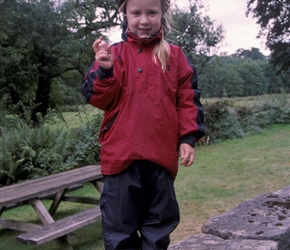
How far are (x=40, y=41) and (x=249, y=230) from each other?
10344mm

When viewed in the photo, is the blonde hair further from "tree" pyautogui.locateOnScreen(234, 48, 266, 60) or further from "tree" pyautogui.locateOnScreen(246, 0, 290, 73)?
"tree" pyautogui.locateOnScreen(234, 48, 266, 60)

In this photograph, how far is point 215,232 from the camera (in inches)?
114

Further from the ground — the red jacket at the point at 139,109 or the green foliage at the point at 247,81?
the red jacket at the point at 139,109

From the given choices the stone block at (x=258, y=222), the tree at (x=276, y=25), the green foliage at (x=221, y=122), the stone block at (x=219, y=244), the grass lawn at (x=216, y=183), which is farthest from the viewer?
the tree at (x=276, y=25)

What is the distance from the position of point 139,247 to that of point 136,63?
0.91m

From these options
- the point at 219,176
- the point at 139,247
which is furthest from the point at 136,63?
the point at 219,176

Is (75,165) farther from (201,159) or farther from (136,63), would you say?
(136,63)

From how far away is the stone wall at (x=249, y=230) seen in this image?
2623 millimetres

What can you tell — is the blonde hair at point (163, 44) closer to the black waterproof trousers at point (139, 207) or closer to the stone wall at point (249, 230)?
the black waterproof trousers at point (139, 207)

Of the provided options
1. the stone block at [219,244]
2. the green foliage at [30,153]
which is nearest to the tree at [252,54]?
the green foliage at [30,153]

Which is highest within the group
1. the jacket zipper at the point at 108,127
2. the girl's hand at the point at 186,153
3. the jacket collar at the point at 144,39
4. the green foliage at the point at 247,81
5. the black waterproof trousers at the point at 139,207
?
the jacket collar at the point at 144,39

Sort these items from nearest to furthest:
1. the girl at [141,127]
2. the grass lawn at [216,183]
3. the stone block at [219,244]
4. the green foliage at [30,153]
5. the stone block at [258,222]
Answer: the girl at [141,127]
the stone block at [219,244]
the stone block at [258,222]
the grass lawn at [216,183]
the green foliage at [30,153]

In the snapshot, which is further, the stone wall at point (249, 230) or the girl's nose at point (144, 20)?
the stone wall at point (249, 230)

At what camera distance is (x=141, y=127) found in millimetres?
2018
